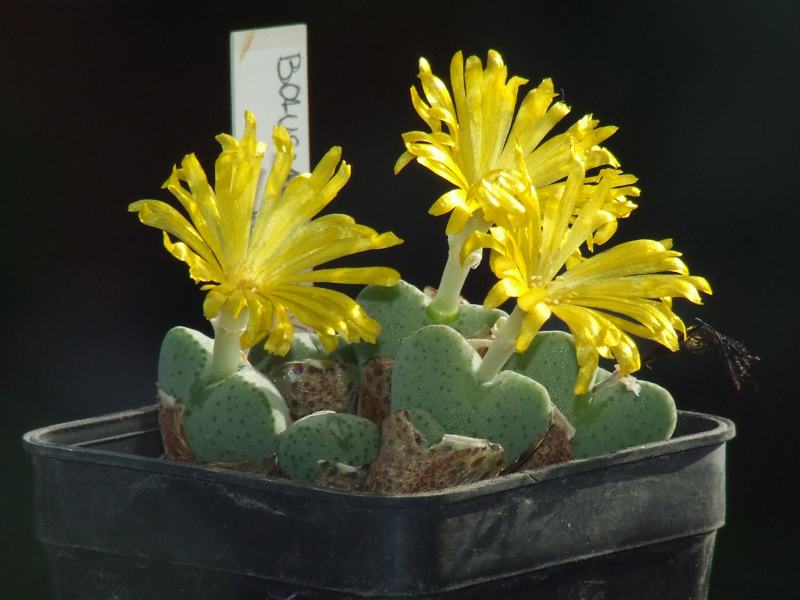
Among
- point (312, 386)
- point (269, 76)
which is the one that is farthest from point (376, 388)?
point (269, 76)

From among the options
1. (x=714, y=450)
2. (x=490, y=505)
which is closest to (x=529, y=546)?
(x=490, y=505)

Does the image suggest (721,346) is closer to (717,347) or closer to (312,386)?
(717,347)

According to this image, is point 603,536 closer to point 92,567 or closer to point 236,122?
point 92,567

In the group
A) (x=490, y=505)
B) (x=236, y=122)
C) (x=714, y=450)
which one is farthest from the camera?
(x=236, y=122)

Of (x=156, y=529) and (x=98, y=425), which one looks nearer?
(x=156, y=529)

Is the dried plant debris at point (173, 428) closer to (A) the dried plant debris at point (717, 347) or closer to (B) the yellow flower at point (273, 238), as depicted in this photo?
(B) the yellow flower at point (273, 238)
